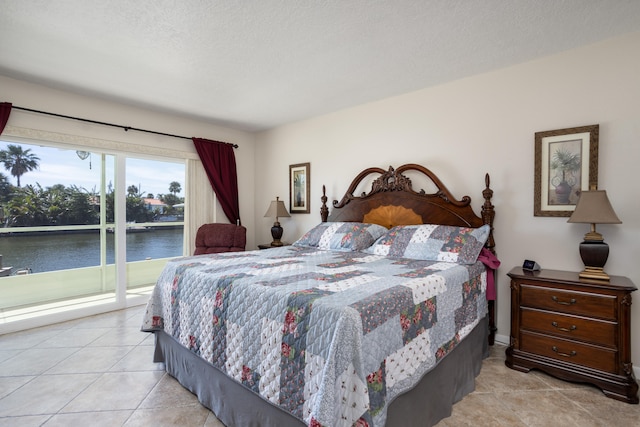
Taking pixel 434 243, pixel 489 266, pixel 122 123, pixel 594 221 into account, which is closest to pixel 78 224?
pixel 122 123

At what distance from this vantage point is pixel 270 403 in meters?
1.43

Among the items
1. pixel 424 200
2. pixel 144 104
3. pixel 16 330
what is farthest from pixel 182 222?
pixel 424 200

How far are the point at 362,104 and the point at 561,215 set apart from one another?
2.30 meters

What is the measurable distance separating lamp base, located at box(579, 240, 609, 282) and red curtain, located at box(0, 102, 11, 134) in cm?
489

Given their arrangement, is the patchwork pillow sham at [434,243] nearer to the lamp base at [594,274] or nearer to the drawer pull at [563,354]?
the lamp base at [594,274]

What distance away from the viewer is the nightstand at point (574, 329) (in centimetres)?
193

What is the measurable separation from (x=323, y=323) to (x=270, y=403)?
A: 520mm

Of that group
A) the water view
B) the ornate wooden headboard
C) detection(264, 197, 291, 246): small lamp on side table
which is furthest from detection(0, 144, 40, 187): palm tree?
the ornate wooden headboard

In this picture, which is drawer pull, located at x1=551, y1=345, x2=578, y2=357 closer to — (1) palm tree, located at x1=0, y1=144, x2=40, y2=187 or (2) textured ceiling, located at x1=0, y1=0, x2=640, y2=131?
(2) textured ceiling, located at x1=0, y1=0, x2=640, y2=131

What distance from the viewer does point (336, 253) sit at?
290 cm

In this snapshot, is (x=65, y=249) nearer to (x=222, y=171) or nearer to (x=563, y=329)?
(x=222, y=171)

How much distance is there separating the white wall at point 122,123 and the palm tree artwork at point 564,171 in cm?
398

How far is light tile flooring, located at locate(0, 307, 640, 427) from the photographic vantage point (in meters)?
1.76

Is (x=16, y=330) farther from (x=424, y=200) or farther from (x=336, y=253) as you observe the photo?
(x=424, y=200)
